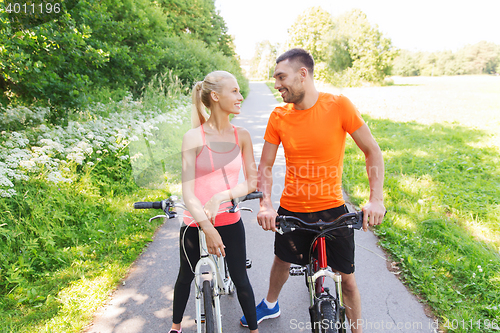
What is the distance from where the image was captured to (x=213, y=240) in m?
1.97

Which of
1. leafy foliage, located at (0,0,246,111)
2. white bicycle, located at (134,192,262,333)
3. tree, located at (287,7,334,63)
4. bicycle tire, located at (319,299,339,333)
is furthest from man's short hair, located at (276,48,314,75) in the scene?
tree, located at (287,7,334,63)

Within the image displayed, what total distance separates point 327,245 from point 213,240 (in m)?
0.92

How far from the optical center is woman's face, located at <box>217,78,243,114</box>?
2.00 meters

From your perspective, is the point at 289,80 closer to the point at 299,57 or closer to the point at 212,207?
the point at 299,57

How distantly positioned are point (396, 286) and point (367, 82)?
143ft

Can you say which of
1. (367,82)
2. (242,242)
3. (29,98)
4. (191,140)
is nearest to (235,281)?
(242,242)

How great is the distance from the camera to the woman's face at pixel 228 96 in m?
2.00

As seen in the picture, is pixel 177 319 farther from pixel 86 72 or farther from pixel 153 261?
pixel 86 72

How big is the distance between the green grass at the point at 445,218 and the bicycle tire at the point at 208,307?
84.9 inches

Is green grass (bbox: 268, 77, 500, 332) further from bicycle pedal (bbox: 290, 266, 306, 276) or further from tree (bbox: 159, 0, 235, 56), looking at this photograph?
tree (bbox: 159, 0, 235, 56)

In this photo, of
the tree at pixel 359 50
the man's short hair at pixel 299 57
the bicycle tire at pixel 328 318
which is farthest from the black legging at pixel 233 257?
the tree at pixel 359 50

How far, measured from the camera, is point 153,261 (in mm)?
3809

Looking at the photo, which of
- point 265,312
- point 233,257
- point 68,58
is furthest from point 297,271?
point 68,58

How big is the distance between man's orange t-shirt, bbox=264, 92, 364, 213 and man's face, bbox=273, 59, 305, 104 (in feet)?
0.48
